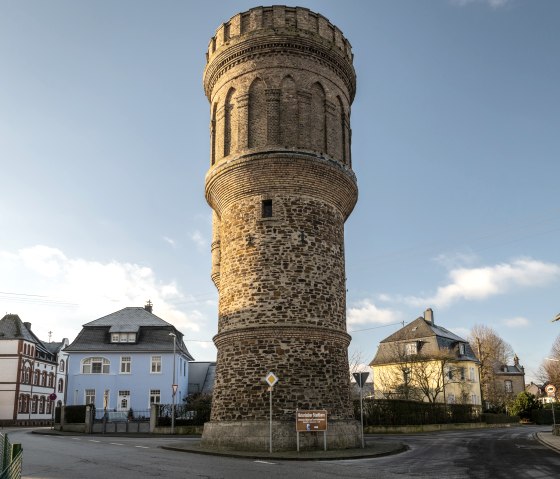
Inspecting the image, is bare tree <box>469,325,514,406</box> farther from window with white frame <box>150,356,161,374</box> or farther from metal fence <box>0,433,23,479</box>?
metal fence <box>0,433,23,479</box>

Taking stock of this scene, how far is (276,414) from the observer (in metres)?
18.3

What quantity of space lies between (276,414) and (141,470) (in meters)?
6.09

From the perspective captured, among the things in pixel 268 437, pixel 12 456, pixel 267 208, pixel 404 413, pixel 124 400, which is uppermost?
pixel 267 208

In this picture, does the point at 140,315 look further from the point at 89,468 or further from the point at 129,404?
the point at 89,468

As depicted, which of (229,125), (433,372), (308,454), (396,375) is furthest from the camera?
(396,375)

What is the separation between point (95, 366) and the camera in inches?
1914

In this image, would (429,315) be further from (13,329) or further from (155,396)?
(13,329)

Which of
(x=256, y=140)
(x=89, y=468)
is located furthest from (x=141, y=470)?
(x=256, y=140)

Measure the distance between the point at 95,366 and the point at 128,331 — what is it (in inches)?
150

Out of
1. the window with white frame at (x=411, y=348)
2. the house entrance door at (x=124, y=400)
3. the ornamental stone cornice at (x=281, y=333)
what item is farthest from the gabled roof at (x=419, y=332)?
the ornamental stone cornice at (x=281, y=333)

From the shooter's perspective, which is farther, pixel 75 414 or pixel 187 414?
pixel 75 414

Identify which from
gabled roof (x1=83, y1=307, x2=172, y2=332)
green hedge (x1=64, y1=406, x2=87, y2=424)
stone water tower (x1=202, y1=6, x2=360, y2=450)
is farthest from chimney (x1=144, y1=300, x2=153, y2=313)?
stone water tower (x1=202, y1=6, x2=360, y2=450)

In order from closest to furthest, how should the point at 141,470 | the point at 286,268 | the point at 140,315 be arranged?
the point at 141,470 → the point at 286,268 → the point at 140,315

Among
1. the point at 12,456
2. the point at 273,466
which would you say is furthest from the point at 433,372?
the point at 12,456
